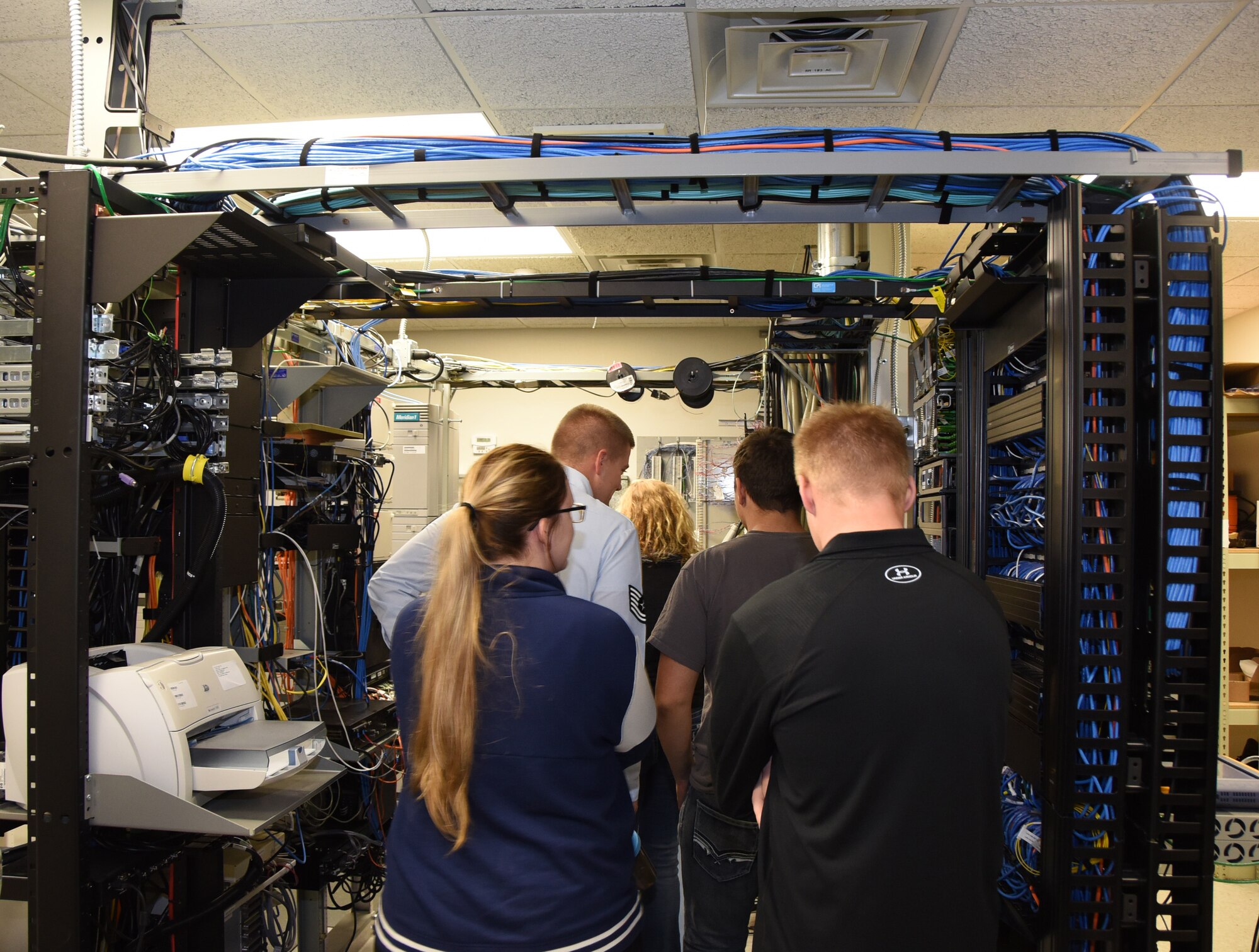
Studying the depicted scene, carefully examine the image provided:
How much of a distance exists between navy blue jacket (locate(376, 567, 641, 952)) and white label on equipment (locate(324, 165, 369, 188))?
94cm

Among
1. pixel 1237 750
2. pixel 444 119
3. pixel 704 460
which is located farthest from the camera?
pixel 704 460

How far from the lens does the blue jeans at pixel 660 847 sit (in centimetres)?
203

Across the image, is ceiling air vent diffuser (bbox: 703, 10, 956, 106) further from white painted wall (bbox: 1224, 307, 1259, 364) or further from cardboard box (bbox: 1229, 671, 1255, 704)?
white painted wall (bbox: 1224, 307, 1259, 364)

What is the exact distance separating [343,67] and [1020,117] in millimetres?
2283

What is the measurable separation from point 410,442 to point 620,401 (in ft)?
7.01

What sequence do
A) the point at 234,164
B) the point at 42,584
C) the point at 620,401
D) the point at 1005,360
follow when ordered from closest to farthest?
the point at 42,584
the point at 234,164
the point at 1005,360
the point at 620,401

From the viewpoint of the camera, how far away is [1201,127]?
2.86 m

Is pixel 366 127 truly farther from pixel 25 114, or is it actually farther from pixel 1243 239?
pixel 1243 239

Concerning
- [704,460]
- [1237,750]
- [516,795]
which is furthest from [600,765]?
[1237,750]

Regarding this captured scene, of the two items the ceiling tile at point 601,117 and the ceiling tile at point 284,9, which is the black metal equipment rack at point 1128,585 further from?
the ceiling tile at point 284,9

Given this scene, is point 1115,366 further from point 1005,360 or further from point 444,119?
point 444,119

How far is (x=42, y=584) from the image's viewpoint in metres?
1.43

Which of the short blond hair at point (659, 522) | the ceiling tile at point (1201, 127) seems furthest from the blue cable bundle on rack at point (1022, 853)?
the ceiling tile at point (1201, 127)

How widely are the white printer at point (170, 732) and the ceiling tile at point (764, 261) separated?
3.40 m
